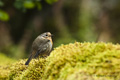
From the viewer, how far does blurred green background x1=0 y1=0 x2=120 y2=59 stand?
10898 millimetres

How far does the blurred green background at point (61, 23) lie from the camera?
1090 cm

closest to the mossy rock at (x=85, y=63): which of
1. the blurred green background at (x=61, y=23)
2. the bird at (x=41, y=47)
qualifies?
the bird at (x=41, y=47)

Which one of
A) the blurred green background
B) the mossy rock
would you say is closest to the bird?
the mossy rock

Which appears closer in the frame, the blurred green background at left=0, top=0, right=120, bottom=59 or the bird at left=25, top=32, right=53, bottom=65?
the bird at left=25, top=32, right=53, bottom=65

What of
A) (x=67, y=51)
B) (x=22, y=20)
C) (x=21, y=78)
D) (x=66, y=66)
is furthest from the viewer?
(x=22, y=20)

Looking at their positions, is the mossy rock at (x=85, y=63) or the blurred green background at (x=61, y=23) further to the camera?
the blurred green background at (x=61, y=23)

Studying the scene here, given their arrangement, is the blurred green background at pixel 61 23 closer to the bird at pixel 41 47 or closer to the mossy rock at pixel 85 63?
the bird at pixel 41 47

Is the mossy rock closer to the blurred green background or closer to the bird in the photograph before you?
the bird

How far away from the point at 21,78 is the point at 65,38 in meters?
7.12

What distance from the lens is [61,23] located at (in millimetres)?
11219

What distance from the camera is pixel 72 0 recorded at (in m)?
11.4

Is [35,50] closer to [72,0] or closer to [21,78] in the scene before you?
[21,78]

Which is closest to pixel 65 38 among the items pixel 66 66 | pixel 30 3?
pixel 30 3

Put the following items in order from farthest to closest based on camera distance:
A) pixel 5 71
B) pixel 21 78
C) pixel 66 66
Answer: pixel 5 71
pixel 21 78
pixel 66 66
